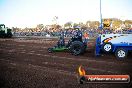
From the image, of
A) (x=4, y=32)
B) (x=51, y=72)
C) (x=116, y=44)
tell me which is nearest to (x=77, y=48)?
(x=116, y=44)

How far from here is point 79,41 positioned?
45.4ft

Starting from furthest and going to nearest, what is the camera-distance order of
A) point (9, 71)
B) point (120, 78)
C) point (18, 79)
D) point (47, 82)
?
point (9, 71)
point (18, 79)
point (47, 82)
point (120, 78)

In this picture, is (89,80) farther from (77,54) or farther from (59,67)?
(77,54)

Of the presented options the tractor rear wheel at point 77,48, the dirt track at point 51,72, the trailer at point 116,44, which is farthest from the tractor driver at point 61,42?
the dirt track at point 51,72

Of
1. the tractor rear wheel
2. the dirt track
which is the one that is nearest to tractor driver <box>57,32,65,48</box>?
the tractor rear wheel

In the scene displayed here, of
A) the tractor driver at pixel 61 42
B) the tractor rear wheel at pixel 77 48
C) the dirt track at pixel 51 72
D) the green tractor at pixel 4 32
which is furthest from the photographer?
the green tractor at pixel 4 32

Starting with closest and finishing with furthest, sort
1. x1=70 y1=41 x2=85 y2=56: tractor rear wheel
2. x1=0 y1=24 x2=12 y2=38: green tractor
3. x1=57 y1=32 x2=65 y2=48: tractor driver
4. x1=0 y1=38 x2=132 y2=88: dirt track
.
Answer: x1=0 y1=38 x2=132 y2=88: dirt track, x1=70 y1=41 x2=85 y2=56: tractor rear wheel, x1=57 y1=32 x2=65 y2=48: tractor driver, x1=0 y1=24 x2=12 y2=38: green tractor

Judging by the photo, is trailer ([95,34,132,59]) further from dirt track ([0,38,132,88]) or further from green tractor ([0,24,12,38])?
green tractor ([0,24,12,38])

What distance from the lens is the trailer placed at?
1233 centimetres

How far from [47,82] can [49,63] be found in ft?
11.2

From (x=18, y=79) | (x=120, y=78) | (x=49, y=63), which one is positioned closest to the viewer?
(x=120, y=78)

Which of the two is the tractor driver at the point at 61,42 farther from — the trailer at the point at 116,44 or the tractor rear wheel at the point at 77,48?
the trailer at the point at 116,44

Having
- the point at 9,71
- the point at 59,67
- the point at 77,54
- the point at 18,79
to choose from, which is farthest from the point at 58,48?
the point at 18,79

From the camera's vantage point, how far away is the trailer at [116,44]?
12.3m
